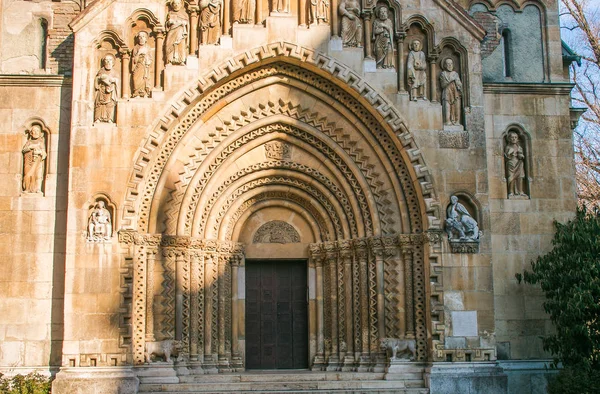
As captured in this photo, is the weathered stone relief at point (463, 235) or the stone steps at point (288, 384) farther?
the weathered stone relief at point (463, 235)

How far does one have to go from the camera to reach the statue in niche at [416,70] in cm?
1673

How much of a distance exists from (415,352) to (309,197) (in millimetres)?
3991

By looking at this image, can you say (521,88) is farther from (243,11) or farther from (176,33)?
(176,33)

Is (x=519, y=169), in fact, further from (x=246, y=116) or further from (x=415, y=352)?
(x=246, y=116)

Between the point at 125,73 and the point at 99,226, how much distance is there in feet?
10.4

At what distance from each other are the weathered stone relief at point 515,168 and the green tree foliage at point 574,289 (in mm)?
1262

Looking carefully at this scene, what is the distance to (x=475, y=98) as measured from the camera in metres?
16.8

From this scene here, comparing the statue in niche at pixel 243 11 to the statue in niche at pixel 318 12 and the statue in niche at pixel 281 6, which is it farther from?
the statue in niche at pixel 318 12

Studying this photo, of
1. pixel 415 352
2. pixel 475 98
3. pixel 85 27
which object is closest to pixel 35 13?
pixel 85 27

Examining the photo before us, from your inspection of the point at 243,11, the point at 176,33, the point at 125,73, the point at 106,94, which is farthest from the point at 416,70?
the point at 106,94

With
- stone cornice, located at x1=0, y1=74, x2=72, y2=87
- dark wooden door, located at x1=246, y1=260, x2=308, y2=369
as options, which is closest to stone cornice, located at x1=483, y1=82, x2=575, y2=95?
dark wooden door, located at x1=246, y1=260, x2=308, y2=369

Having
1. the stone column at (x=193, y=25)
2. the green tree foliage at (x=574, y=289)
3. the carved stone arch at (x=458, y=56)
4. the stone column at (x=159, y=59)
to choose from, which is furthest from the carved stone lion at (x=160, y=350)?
the carved stone arch at (x=458, y=56)

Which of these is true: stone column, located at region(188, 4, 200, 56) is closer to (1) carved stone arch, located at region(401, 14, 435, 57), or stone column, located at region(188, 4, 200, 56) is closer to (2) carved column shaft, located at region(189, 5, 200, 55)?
(2) carved column shaft, located at region(189, 5, 200, 55)

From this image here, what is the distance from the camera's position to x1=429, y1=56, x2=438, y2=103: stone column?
16.8 metres
